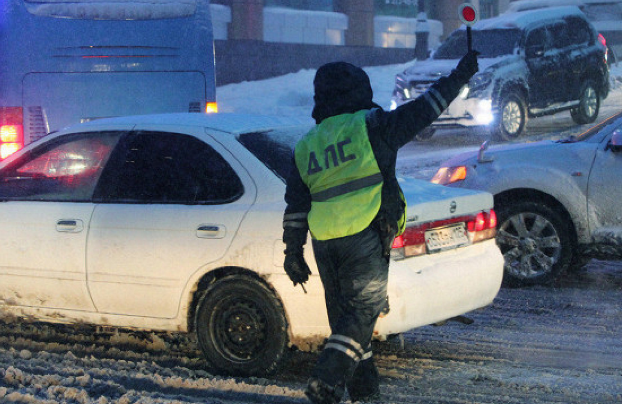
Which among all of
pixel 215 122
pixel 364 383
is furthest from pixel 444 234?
pixel 215 122

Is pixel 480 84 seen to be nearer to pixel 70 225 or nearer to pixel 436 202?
pixel 436 202

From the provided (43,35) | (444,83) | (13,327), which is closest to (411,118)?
(444,83)

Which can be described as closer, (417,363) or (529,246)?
(417,363)

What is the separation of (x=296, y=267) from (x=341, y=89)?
86 cm

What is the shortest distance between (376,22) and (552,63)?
12.6m

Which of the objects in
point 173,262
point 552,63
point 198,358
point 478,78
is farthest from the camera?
point 552,63

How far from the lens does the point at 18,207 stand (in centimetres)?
560

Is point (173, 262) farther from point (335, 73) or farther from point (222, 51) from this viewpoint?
point (222, 51)

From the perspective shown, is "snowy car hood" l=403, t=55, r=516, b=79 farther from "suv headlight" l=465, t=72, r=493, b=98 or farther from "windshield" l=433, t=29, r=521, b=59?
"suv headlight" l=465, t=72, r=493, b=98

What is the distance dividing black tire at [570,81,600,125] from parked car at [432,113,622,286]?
9.84 metres

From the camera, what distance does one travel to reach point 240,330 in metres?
4.93

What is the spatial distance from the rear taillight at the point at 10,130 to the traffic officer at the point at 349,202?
639 cm

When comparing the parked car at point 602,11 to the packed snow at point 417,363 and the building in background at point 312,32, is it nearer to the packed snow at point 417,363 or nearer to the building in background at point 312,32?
the building in background at point 312,32

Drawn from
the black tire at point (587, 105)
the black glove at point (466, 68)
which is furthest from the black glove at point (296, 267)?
the black tire at point (587, 105)
